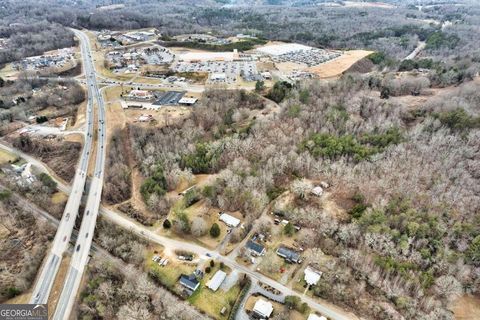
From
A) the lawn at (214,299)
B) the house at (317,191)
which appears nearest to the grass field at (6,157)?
the lawn at (214,299)

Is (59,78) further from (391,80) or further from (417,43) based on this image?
(417,43)

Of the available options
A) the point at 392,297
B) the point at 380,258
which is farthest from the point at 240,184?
the point at 392,297

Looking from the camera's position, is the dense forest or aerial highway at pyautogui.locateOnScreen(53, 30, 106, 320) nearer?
aerial highway at pyautogui.locateOnScreen(53, 30, 106, 320)

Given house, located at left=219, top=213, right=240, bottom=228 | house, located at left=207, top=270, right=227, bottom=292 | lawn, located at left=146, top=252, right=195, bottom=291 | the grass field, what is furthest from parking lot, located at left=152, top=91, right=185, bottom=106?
house, located at left=207, top=270, right=227, bottom=292

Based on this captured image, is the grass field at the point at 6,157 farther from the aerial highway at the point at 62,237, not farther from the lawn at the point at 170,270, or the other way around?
the lawn at the point at 170,270

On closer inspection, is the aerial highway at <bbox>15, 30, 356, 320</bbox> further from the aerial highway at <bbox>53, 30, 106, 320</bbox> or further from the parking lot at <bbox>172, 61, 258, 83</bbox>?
the parking lot at <bbox>172, 61, 258, 83</bbox>
